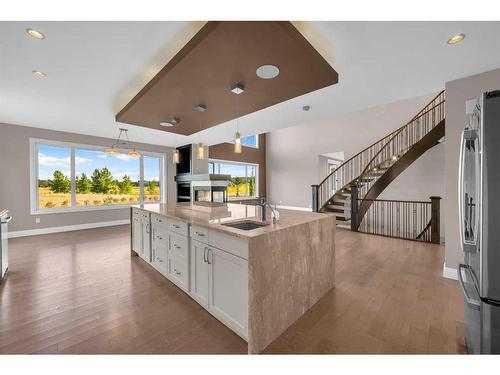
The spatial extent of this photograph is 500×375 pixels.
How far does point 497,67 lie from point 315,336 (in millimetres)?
3444

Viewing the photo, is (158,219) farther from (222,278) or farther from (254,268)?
(254,268)

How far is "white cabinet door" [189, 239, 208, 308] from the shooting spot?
2.02m

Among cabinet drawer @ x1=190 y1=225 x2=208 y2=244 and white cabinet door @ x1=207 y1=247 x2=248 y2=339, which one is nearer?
white cabinet door @ x1=207 y1=247 x2=248 y2=339

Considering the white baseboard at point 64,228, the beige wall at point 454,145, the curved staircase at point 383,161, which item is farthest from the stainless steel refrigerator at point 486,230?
the white baseboard at point 64,228

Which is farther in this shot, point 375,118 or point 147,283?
point 375,118

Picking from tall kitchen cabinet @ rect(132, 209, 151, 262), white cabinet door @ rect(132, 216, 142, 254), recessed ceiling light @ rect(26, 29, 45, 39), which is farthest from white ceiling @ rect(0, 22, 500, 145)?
white cabinet door @ rect(132, 216, 142, 254)

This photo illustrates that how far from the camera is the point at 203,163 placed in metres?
7.57

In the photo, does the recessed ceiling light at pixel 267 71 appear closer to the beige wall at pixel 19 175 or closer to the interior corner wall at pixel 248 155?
the beige wall at pixel 19 175

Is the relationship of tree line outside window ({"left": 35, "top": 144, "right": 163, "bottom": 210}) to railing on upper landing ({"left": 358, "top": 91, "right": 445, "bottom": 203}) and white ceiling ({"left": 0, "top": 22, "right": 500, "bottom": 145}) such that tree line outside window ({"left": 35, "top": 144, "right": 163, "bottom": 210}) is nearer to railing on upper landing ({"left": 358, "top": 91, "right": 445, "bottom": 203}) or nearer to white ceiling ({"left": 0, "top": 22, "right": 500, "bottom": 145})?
white ceiling ({"left": 0, "top": 22, "right": 500, "bottom": 145})

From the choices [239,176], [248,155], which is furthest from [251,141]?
[239,176]

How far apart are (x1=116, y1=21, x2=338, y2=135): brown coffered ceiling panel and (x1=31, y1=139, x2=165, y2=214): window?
3.51 m

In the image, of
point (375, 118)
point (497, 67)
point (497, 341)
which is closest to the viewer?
point (497, 341)
